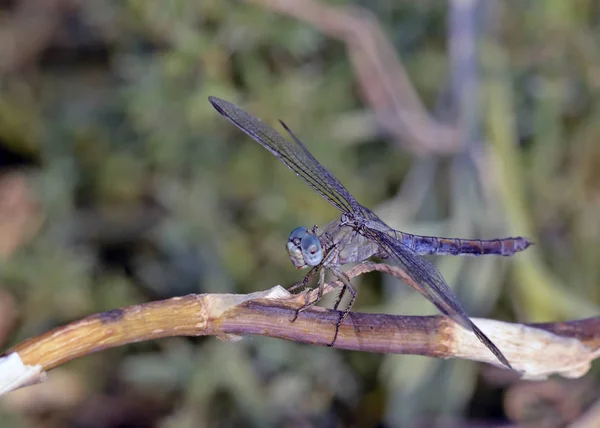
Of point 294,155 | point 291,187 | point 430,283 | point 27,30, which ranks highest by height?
point 27,30

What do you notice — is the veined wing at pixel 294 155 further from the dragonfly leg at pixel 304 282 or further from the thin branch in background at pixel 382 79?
the thin branch in background at pixel 382 79

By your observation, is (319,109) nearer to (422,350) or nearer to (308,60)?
(308,60)

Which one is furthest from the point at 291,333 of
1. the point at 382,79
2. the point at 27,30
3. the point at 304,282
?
the point at 27,30

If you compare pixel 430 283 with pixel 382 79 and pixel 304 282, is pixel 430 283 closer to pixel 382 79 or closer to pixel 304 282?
pixel 304 282

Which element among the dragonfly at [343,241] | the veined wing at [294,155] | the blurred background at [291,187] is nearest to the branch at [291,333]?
the dragonfly at [343,241]

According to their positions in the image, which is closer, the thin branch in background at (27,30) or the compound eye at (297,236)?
the compound eye at (297,236)

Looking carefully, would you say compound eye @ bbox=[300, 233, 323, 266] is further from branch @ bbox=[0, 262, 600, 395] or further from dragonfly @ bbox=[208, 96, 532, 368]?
branch @ bbox=[0, 262, 600, 395]

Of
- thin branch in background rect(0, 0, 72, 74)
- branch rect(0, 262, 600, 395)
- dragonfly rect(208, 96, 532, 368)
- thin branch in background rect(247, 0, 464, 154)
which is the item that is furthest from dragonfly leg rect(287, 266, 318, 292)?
thin branch in background rect(0, 0, 72, 74)
